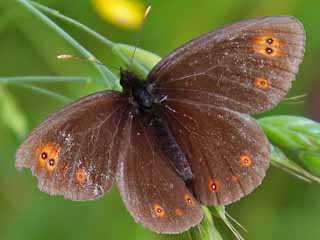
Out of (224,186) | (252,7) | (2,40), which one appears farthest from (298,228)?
(2,40)

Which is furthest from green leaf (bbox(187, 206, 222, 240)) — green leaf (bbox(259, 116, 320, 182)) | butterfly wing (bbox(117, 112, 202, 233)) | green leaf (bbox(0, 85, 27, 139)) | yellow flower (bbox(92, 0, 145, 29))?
yellow flower (bbox(92, 0, 145, 29))

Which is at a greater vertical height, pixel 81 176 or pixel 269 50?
pixel 269 50

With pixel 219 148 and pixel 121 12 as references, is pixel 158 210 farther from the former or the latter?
pixel 121 12

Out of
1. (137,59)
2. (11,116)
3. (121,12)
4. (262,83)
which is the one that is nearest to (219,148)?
(262,83)

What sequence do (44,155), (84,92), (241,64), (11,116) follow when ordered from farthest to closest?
(84,92), (11,116), (241,64), (44,155)

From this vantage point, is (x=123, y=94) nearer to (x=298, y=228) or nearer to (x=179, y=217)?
(x=179, y=217)

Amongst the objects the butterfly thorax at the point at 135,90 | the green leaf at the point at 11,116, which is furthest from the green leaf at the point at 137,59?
the green leaf at the point at 11,116

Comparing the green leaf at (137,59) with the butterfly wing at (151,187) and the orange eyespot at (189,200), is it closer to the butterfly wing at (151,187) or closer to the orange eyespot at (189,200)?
the butterfly wing at (151,187)
